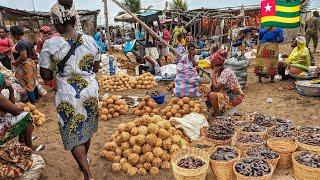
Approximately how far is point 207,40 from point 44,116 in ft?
44.0

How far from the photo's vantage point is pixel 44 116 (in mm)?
6066

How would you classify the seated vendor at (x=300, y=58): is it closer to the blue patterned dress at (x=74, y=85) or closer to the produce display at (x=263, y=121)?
the produce display at (x=263, y=121)

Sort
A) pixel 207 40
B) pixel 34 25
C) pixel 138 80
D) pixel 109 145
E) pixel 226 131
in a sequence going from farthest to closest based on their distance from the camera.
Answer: pixel 207 40 → pixel 34 25 → pixel 138 80 → pixel 109 145 → pixel 226 131

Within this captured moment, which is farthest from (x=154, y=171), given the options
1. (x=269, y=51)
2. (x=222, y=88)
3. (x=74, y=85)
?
(x=269, y=51)

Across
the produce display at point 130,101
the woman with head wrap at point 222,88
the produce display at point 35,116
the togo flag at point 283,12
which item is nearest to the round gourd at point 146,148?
the woman with head wrap at point 222,88

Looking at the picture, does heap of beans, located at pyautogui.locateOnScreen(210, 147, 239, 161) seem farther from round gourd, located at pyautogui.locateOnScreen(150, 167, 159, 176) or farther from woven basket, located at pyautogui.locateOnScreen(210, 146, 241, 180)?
round gourd, located at pyautogui.locateOnScreen(150, 167, 159, 176)

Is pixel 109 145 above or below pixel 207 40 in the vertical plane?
below

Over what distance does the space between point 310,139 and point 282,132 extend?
37cm

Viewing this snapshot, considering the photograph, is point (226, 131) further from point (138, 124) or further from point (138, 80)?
point (138, 80)

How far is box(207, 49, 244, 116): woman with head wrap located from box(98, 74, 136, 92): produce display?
3736mm

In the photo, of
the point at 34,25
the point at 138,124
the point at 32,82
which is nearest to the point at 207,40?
the point at 34,25

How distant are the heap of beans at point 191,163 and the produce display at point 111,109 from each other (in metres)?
2.91

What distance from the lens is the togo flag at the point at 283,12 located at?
715 centimetres

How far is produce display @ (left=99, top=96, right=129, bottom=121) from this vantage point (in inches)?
230
